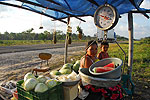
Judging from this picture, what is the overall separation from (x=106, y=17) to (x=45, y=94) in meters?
1.76

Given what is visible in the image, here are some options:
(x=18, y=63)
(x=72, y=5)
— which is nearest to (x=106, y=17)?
(x=72, y=5)

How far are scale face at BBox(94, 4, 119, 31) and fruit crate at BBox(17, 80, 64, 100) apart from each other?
55.5 inches

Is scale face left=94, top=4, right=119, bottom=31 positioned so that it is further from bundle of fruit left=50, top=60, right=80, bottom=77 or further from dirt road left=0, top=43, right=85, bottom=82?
dirt road left=0, top=43, right=85, bottom=82

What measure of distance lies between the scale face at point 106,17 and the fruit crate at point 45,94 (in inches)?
55.5

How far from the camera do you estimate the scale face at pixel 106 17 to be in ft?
7.11

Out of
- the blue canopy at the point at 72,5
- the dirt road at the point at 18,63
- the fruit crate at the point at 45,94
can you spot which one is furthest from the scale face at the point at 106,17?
the dirt road at the point at 18,63

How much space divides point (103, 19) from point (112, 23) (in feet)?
0.78

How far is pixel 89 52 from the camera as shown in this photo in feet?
8.46

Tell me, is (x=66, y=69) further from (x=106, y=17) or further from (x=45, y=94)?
(x=106, y=17)

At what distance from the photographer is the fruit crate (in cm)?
165

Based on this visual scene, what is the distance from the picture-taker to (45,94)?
1673mm

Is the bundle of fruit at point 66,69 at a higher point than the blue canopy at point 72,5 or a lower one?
lower

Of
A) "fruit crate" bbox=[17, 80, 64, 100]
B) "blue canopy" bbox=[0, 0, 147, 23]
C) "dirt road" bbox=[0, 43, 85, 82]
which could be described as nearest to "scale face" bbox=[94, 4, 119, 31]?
"blue canopy" bbox=[0, 0, 147, 23]

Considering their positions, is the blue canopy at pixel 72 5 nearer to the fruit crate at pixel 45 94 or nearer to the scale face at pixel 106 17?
the scale face at pixel 106 17
